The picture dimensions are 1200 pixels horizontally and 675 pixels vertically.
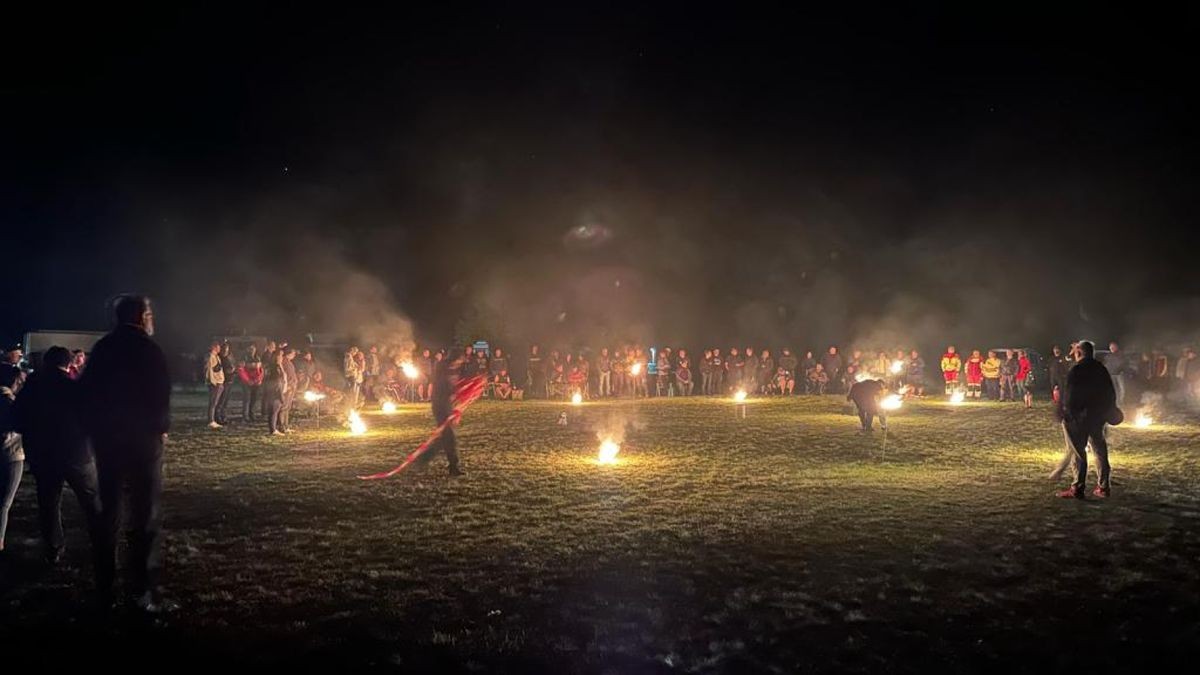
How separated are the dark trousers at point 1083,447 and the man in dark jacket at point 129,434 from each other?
34.9 ft

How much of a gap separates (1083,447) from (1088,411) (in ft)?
1.73

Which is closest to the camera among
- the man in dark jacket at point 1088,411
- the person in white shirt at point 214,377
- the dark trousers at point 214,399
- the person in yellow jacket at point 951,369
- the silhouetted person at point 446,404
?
the man in dark jacket at point 1088,411

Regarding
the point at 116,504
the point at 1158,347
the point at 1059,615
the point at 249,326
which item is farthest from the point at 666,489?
the point at 249,326

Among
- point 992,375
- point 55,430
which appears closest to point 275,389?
point 55,430

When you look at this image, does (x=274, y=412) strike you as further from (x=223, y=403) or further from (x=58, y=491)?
(x=58, y=491)

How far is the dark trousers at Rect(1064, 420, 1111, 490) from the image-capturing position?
32.7 ft

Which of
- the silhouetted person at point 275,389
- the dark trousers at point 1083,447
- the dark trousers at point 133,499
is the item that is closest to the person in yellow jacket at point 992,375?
the dark trousers at point 1083,447

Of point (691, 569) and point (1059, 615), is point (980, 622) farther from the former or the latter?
point (691, 569)

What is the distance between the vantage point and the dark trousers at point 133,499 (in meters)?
5.93

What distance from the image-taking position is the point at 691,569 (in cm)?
694

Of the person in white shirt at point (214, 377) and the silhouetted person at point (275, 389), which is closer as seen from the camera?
the silhouetted person at point (275, 389)

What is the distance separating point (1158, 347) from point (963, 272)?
1028 centimetres

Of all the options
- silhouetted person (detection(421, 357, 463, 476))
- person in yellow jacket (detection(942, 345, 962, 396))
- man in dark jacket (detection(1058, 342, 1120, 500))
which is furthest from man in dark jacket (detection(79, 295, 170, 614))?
person in yellow jacket (detection(942, 345, 962, 396))

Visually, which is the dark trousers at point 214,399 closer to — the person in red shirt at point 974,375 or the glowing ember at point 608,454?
the glowing ember at point 608,454
